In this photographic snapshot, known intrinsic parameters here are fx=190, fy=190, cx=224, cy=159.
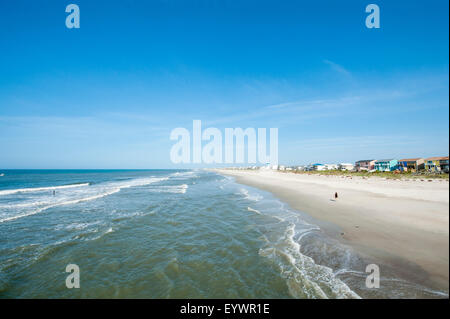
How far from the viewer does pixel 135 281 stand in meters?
6.71

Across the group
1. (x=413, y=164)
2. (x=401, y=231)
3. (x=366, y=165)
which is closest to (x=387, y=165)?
(x=413, y=164)

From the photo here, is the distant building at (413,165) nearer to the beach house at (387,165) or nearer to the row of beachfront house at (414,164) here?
the row of beachfront house at (414,164)

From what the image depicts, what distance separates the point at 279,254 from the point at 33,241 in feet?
42.5

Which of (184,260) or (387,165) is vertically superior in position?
(387,165)

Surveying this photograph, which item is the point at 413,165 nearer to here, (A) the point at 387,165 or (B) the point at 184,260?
(A) the point at 387,165

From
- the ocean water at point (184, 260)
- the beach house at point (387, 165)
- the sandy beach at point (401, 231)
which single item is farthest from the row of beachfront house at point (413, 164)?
the ocean water at point (184, 260)

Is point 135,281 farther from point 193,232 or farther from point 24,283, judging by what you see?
point 193,232
